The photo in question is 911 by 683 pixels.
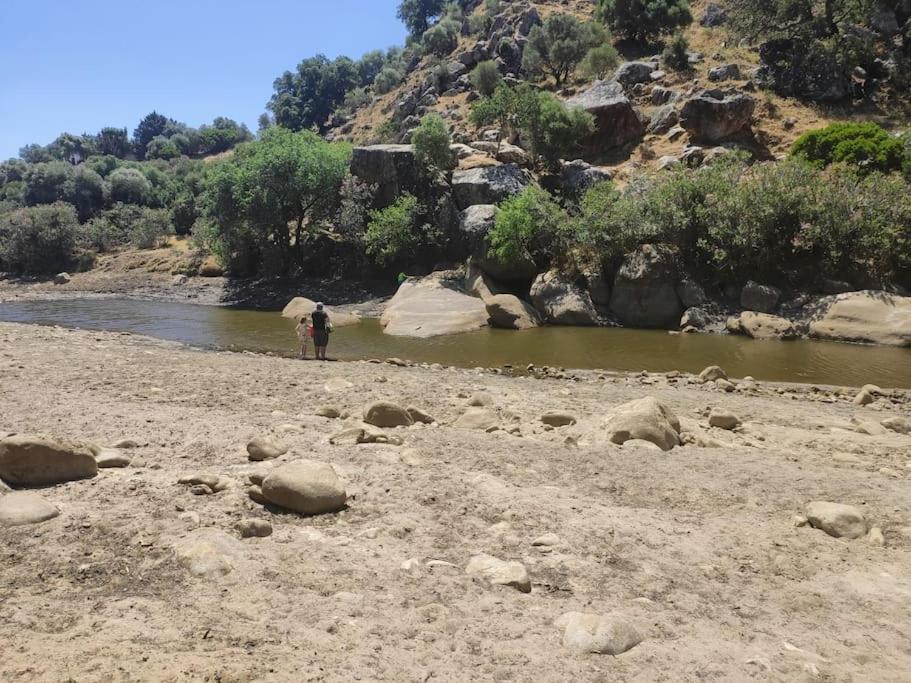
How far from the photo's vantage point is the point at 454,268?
3005 centimetres

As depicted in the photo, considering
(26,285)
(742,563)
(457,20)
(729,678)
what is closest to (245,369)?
(742,563)

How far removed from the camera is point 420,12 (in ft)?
278

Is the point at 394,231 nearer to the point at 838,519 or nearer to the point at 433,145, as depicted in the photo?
the point at 433,145

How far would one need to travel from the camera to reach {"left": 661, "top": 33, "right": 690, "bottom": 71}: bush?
42438 millimetres

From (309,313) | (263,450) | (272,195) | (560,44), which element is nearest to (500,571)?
(263,450)

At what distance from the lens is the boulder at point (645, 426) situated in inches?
307

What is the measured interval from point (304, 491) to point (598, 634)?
2.68m

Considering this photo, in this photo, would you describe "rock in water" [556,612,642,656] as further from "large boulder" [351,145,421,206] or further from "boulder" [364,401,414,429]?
"large boulder" [351,145,421,206]

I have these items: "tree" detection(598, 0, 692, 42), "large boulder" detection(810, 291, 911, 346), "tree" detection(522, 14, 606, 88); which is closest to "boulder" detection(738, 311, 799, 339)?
"large boulder" detection(810, 291, 911, 346)

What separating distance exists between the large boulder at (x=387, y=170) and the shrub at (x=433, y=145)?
3.06ft

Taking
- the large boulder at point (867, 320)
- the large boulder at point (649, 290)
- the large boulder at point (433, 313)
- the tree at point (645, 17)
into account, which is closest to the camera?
the large boulder at point (867, 320)

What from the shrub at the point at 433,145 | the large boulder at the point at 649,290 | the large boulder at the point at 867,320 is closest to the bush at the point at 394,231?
the shrub at the point at 433,145

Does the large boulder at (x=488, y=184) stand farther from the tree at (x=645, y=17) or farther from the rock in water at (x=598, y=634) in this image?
the tree at (x=645, y=17)

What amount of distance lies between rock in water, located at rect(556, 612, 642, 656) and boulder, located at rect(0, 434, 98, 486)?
436 centimetres
